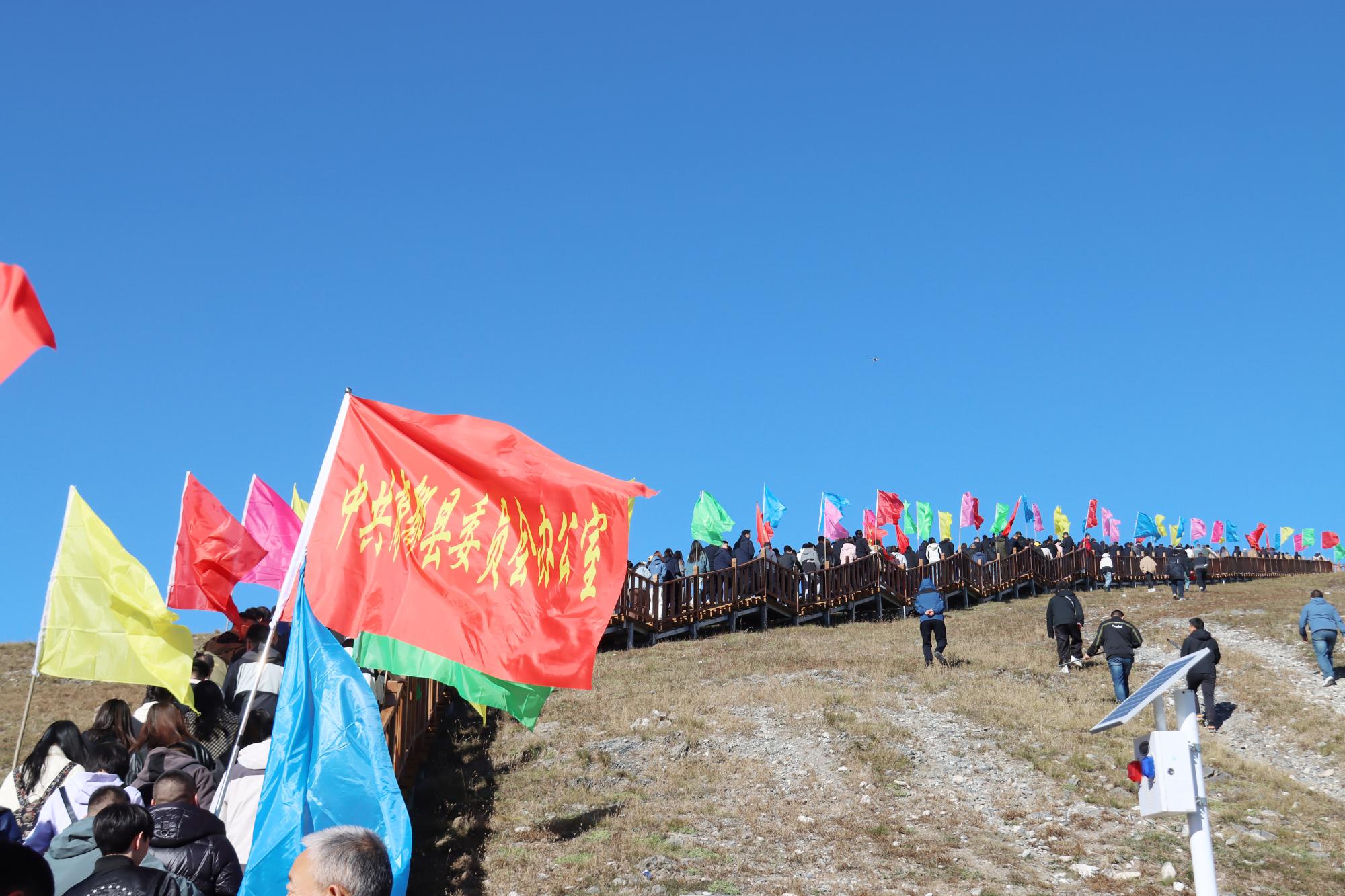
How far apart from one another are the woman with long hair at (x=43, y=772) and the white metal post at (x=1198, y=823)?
6.17 meters

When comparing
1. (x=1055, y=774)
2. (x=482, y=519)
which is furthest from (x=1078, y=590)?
(x=482, y=519)

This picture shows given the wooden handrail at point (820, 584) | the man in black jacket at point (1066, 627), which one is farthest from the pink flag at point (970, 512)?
the man in black jacket at point (1066, 627)

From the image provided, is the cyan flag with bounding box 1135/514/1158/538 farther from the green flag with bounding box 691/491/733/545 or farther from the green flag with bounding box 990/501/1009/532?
the green flag with bounding box 691/491/733/545

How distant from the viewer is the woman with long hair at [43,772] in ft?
23.3

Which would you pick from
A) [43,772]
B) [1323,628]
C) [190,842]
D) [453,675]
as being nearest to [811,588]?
[1323,628]

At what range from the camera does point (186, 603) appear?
1371 centimetres

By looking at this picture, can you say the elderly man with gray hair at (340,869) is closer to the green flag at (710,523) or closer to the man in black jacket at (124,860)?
Result: the man in black jacket at (124,860)

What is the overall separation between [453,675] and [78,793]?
3.78 m

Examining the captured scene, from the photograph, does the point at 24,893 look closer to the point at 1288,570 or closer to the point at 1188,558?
the point at 1188,558

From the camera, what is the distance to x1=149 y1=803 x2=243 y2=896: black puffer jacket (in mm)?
5875

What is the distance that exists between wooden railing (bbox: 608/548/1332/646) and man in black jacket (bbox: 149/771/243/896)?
1483cm

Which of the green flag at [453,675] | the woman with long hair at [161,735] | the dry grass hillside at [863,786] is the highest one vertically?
the green flag at [453,675]

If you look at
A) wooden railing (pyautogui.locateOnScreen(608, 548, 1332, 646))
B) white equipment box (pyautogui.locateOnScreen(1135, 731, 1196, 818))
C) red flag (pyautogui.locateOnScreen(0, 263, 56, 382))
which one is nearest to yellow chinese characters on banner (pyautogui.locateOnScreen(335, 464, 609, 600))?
red flag (pyautogui.locateOnScreen(0, 263, 56, 382))

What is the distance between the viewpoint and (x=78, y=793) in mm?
7023
